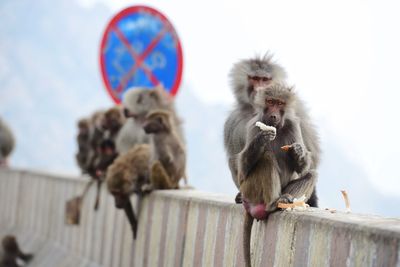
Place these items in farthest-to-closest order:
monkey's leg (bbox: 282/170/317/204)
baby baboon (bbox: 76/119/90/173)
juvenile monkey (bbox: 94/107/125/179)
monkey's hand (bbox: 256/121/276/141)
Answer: baby baboon (bbox: 76/119/90/173) < juvenile monkey (bbox: 94/107/125/179) < monkey's leg (bbox: 282/170/317/204) < monkey's hand (bbox: 256/121/276/141)

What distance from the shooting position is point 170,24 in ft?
27.9

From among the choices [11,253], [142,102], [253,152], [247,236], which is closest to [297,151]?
[253,152]

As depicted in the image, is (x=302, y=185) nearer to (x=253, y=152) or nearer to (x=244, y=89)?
(x=253, y=152)

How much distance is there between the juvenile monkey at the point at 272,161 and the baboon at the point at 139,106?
482 cm

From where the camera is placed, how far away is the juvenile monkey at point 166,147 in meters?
8.40

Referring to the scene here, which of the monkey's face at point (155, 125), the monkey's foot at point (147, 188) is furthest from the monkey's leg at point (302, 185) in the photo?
the monkey's face at point (155, 125)

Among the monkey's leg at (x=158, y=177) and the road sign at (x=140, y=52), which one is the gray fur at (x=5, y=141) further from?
the monkey's leg at (x=158, y=177)

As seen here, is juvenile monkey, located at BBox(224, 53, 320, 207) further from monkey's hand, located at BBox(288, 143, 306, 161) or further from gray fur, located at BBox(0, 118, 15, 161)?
gray fur, located at BBox(0, 118, 15, 161)

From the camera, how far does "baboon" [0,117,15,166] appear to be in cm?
1720

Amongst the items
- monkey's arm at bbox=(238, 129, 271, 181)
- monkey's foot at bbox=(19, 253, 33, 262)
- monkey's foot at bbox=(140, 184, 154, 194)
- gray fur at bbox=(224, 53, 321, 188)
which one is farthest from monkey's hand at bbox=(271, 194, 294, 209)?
monkey's foot at bbox=(19, 253, 33, 262)

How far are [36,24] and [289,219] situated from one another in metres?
41.1

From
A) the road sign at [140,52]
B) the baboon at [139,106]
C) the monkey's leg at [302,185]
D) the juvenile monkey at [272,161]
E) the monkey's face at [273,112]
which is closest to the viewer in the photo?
the juvenile monkey at [272,161]

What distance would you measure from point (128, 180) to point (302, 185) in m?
3.33

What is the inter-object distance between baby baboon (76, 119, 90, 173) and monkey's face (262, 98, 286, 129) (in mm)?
7459
